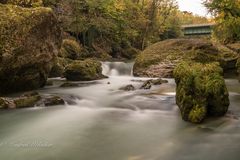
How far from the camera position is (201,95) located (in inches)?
336

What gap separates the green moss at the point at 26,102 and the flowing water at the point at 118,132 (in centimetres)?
33

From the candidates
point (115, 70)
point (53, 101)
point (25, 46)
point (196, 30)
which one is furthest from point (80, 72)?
point (196, 30)

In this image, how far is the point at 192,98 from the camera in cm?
862

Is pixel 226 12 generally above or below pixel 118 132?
above

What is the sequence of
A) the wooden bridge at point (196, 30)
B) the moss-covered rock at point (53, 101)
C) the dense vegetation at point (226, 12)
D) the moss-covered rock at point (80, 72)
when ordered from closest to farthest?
the moss-covered rock at point (53, 101), the moss-covered rock at point (80, 72), the dense vegetation at point (226, 12), the wooden bridge at point (196, 30)

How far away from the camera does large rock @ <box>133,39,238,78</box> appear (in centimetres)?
1814

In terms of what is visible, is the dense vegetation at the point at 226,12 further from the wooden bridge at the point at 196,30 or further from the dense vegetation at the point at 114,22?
the wooden bridge at the point at 196,30

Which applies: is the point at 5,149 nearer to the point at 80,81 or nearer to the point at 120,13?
the point at 80,81

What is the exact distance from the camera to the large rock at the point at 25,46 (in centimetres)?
1197

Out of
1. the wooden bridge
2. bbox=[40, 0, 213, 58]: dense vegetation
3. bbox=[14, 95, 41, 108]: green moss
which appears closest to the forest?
bbox=[14, 95, 41, 108]: green moss

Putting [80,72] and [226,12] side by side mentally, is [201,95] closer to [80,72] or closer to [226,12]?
[80,72]

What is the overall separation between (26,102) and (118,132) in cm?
385

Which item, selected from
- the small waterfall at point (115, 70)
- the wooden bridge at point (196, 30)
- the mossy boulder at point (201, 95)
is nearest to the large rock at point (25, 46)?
the mossy boulder at point (201, 95)

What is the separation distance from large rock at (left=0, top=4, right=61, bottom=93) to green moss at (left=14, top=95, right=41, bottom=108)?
1919 mm
